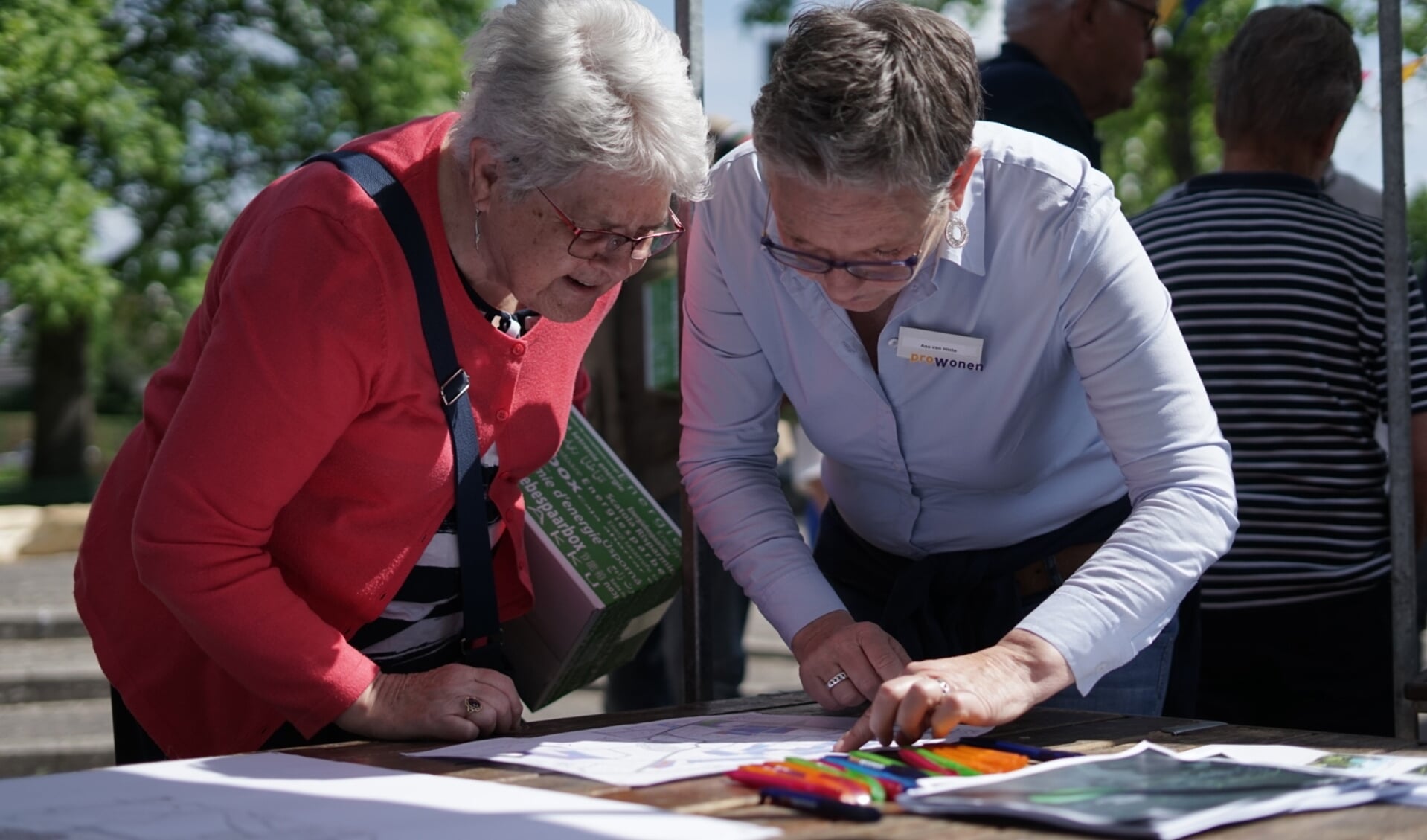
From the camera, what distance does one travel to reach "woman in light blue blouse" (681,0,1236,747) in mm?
1653

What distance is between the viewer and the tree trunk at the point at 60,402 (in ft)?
44.5

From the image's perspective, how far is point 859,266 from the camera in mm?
1765

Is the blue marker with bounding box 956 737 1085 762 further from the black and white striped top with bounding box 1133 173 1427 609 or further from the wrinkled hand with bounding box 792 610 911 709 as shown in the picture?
the black and white striped top with bounding box 1133 173 1427 609

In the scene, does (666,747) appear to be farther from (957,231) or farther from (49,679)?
(49,679)

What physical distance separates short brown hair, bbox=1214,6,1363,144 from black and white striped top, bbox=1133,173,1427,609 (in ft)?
0.35

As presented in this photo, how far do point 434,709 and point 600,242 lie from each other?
58 centimetres

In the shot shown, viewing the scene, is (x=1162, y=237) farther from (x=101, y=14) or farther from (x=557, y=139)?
(x=101, y=14)

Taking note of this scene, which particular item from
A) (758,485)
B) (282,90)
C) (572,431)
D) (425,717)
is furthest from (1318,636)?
(282,90)

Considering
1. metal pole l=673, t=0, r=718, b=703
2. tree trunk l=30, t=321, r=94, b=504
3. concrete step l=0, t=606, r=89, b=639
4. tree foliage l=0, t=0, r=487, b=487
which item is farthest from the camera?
tree trunk l=30, t=321, r=94, b=504

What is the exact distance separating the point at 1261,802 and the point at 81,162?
37.1ft

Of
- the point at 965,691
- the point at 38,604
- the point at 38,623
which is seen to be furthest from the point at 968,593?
the point at 38,604

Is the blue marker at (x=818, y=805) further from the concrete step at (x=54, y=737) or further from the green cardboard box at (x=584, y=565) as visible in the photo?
the concrete step at (x=54, y=737)

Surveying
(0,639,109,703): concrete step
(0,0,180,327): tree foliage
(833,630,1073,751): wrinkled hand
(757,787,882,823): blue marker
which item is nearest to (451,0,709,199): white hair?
(833,630,1073,751): wrinkled hand

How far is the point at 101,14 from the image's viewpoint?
35.6 ft
